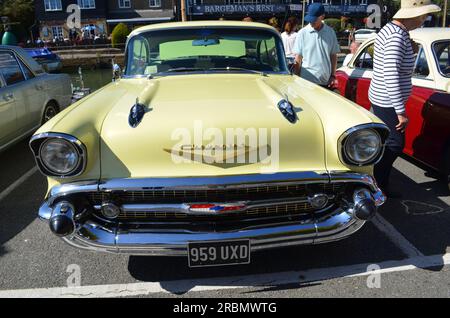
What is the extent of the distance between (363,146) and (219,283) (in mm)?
1284

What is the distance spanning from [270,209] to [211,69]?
68.2 inches

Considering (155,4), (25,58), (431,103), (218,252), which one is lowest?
(218,252)

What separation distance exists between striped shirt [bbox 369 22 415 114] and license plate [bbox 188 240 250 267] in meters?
1.86

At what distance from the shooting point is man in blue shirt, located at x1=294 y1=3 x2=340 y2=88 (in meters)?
4.76

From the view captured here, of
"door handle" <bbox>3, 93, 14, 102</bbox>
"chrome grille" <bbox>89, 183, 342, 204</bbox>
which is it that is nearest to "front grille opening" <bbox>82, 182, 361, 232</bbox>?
"chrome grille" <bbox>89, 183, 342, 204</bbox>

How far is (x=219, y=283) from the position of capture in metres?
2.71

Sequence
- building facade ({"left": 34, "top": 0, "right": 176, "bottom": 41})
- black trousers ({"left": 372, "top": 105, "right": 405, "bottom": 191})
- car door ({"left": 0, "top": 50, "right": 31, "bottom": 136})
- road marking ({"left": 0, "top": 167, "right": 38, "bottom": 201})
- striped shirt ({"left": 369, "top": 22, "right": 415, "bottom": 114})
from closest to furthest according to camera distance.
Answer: striped shirt ({"left": 369, "top": 22, "right": 415, "bottom": 114}), black trousers ({"left": 372, "top": 105, "right": 405, "bottom": 191}), road marking ({"left": 0, "top": 167, "right": 38, "bottom": 201}), car door ({"left": 0, "top": 50, "right": 31, "bottom": 136}), building facade ({"left": 34, "top": 0, "right": 176, "bottom": 41})

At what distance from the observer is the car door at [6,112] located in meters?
4.55

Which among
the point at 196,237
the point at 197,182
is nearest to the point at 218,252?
the point at 196,237

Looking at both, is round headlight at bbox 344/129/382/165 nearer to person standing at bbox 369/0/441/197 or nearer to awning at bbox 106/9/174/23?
person standing at bbox 369/0/441/197

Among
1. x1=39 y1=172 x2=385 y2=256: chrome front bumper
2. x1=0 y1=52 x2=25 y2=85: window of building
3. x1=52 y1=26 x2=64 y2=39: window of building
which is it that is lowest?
x1=39 y1=172 x2=385 y2=256: chrome front bumper

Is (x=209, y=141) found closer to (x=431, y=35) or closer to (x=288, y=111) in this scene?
(x=288, y=111)

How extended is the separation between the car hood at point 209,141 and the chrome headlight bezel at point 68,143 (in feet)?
0.40

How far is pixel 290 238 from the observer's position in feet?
7.98
